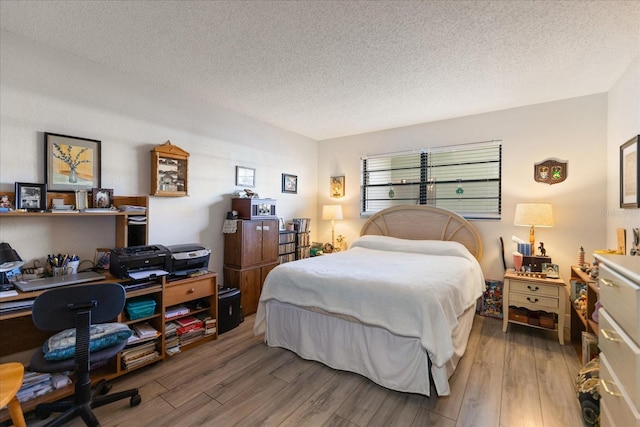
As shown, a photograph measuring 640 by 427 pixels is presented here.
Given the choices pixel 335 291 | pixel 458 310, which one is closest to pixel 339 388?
pixel 335 291

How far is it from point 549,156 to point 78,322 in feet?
14.7

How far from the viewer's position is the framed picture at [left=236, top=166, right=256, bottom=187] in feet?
12.2

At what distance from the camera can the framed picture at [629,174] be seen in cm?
219

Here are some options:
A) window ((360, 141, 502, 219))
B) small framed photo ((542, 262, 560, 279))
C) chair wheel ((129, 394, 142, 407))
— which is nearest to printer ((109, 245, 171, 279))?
chair wheel ((129, 394, 142, 407))

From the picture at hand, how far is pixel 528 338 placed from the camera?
9.30 feet

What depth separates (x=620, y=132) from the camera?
261cm

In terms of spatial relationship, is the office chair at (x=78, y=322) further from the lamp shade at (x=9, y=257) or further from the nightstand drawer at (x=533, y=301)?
the nightstand drawer at (x=533, y=301)

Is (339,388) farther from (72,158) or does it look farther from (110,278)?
(72,158)

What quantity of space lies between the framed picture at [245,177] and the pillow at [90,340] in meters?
2.24

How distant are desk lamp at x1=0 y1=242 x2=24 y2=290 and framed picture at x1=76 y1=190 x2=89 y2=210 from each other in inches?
18.7

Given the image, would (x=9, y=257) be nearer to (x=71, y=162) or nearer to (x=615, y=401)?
(x=71, y=162)

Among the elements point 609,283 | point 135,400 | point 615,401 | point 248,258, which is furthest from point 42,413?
point 609,283

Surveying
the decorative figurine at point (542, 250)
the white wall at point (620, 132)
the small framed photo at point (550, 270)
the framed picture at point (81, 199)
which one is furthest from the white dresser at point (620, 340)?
the framed picture at point (81, 199)

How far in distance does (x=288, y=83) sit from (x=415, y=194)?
246 centimetres
